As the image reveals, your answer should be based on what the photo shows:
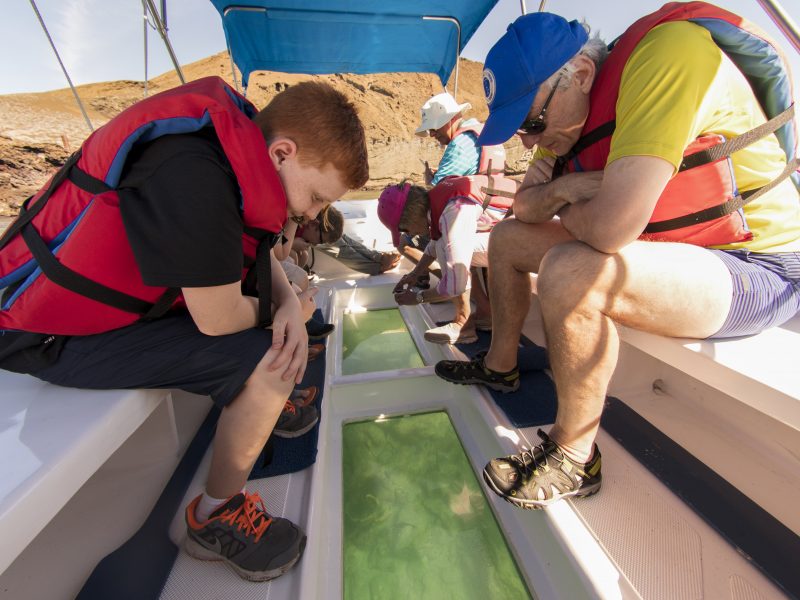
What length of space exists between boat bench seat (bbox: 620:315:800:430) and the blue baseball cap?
81 cm

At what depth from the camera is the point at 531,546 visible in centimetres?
112

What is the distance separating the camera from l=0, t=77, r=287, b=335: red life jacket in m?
0.80

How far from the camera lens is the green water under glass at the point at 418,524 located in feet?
3.54

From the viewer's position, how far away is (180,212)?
75 cm

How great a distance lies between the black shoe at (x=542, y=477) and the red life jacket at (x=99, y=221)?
38.7 inches

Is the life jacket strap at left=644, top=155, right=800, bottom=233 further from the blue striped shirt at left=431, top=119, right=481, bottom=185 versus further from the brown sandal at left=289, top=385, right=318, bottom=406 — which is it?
the blue striped shirt at left=431, top=119, right=481, bottom=185

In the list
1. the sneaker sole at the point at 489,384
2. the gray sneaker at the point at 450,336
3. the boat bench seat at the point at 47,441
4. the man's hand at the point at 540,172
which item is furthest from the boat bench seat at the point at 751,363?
the boat bench seat at the point at 47,441

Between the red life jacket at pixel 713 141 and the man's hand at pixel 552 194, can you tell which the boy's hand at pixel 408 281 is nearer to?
the man's hand at pixel 552 194

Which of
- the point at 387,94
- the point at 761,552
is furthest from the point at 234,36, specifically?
the point at 387,94

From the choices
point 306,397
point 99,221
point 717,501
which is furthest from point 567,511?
point 99,221

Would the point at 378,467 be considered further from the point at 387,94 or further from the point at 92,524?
the point at 387,94

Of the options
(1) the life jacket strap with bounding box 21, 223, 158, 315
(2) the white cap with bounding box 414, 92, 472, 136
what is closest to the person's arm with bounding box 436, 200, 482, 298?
(2) the white cap with bounding box 414, 92, 472, 136

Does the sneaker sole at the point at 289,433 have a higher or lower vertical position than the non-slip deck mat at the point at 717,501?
lower

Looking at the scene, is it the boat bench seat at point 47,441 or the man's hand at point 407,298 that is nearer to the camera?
the boat bench seat at point 47,441
